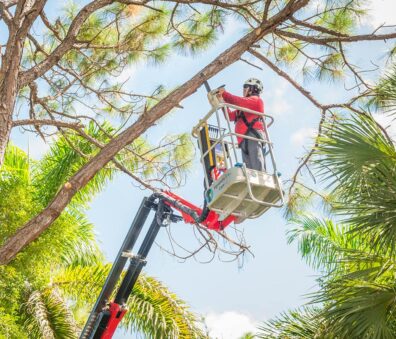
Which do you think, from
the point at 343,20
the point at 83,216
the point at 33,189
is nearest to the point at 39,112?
the point at 33,189

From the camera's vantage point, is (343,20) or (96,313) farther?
(343,20)

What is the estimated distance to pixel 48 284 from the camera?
30.0 ft

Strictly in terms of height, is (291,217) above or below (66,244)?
above

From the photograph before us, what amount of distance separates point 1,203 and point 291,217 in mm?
3724

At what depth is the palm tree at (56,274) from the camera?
8.02m

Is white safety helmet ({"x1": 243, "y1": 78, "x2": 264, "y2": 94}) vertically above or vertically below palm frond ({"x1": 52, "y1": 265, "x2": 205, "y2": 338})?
above

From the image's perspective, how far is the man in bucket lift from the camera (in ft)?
16.1

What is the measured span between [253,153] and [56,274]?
555 cm

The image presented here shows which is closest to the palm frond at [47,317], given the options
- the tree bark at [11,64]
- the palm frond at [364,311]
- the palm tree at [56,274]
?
the palm tree at [56,274]

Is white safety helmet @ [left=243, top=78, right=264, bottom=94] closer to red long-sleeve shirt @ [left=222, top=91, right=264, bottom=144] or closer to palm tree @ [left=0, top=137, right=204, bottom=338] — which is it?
red long-sleeve shirt @ [left=222, top=91, right=264, bottom=144]

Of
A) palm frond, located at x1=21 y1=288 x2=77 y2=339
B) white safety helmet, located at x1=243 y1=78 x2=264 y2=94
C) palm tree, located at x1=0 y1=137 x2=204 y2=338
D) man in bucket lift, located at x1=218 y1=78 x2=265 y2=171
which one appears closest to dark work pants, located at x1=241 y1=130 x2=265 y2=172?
man in bucket lift, located at x1=218 y1=78 x2=265 y2=171

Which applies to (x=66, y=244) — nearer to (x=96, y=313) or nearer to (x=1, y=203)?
(x=1, y=203)

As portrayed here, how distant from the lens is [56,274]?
953 cm

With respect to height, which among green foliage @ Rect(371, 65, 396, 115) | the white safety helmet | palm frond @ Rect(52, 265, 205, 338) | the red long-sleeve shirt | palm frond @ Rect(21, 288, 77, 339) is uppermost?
green foliage @ Rect(371, 65, 396, 115)
